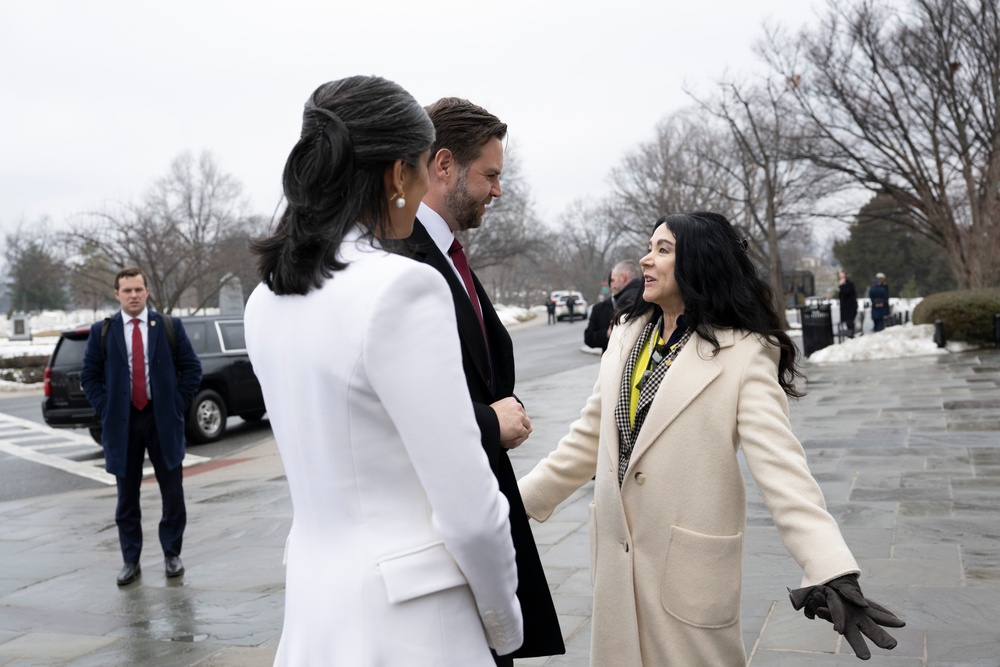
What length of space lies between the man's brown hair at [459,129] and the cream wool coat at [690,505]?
84 cm

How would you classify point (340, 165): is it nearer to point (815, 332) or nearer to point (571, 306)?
point (815, 332)

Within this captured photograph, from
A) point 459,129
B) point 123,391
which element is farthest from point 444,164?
point 123,391

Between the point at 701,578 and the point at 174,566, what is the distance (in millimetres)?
4546

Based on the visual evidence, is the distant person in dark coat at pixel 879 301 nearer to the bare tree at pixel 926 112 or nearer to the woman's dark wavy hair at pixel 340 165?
the bare tree at pixel 926 112

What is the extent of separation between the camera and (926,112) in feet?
76.6

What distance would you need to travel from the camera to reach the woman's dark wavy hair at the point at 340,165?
1673mm

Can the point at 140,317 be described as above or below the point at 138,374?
above

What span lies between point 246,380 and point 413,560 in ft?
42.1

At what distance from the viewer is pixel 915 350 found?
19.7 metres

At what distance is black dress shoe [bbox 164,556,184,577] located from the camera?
6.23m

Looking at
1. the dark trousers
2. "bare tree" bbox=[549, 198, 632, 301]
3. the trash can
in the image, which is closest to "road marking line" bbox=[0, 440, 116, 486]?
the dark trousers

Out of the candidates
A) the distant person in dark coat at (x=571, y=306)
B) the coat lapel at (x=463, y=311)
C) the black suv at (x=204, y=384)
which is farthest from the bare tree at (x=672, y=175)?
the coat lapel at (x=463, y=311)

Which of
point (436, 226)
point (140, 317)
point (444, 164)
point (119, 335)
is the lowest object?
point (119, 335)

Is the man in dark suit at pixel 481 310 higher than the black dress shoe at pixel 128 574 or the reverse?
higher
